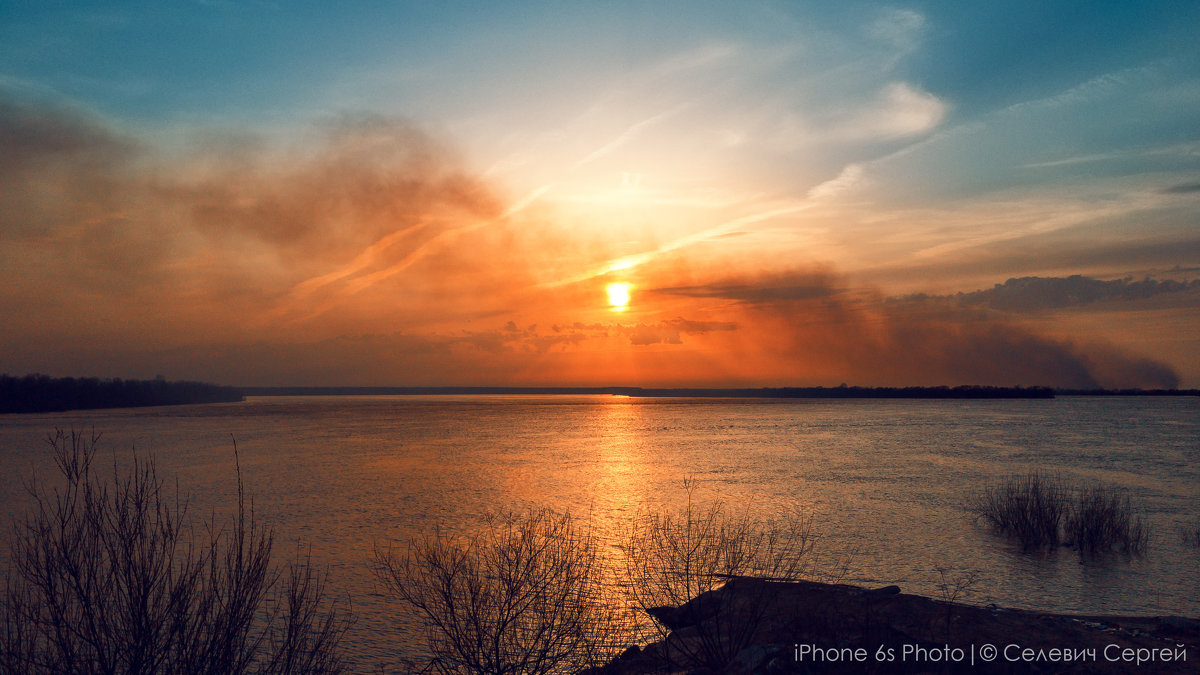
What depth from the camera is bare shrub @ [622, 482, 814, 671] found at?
36.5 feet

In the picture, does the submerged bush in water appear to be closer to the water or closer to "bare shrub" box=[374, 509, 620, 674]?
the water

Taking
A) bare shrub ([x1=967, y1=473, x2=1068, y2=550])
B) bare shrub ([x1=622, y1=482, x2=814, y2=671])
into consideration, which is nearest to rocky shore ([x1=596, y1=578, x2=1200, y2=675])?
bare shrub ([x1=622, y1=482, x2=814, y2=671])

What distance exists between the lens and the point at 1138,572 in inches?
766

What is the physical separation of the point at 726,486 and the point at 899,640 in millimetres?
26769

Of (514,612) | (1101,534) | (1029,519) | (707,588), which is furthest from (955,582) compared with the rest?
(514,612)

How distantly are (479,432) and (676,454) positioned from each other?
32.2 metres

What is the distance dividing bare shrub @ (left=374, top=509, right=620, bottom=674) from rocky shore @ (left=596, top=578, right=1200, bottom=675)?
1062 millimetres

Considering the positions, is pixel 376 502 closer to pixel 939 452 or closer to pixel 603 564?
pixel 603 564

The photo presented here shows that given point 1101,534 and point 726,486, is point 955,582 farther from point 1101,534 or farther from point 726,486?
point 726,486

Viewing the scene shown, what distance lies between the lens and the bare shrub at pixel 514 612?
10297 mm

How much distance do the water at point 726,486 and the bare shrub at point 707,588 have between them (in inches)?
95.8

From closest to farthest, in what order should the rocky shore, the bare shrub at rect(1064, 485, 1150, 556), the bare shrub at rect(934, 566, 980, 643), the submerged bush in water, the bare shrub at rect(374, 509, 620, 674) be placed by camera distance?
the rocky shore
the bare shrub at rect(374, 509, 620, 674)
the bare shrub at rect(934, 566, 980, 643)
the bare shrub at rect(1064, 485, 1150, 556)
the submerged bush in water

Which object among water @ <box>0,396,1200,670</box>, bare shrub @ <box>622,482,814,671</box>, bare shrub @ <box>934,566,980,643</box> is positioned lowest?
water @ <box>0,396,1200,670</box>

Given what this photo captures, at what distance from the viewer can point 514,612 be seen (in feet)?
47.0
